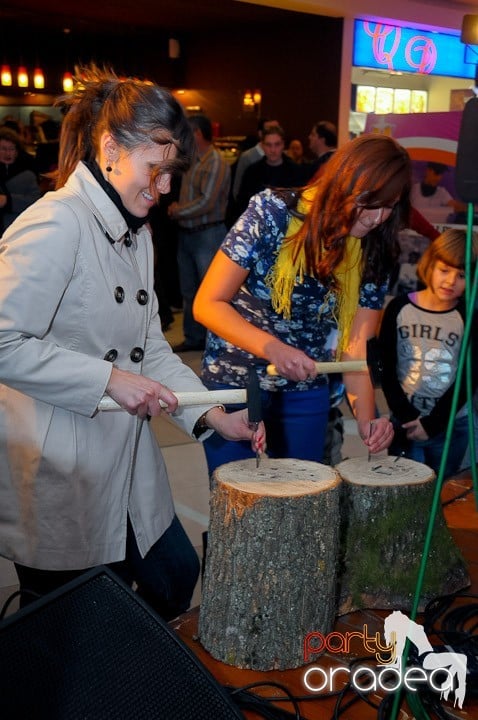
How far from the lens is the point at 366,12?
7867mm

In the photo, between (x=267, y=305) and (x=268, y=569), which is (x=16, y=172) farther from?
(x=268, y=569)

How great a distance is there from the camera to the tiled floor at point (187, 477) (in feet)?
9.11

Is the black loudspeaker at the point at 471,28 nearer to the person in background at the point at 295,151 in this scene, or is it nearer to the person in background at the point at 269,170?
the person in background at the point at 269,170

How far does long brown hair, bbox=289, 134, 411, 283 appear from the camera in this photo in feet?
5.68

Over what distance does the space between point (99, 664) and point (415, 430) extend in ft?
5.60

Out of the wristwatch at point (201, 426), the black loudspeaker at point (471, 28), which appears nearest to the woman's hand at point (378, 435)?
the wristwatch at point (201, 426)

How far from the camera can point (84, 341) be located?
58.2 inches

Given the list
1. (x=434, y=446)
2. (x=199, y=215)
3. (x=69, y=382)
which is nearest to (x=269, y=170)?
(x=199, y=215)

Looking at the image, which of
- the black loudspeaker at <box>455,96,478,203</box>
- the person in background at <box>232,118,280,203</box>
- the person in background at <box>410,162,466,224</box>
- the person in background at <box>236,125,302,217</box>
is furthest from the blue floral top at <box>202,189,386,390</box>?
the person in background at <box>232,118,280,203</box>

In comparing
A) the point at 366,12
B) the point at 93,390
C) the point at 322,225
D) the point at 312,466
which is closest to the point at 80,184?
the point at 93,390

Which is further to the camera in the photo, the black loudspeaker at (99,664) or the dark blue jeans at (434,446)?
the dark blue jeans at (434,446)

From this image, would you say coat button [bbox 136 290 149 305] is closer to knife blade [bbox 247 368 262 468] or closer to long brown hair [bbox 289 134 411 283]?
knife blade [bbox 247 368 262 468]

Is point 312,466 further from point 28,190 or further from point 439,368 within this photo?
point 28,190

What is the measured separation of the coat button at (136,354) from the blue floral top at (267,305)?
41 centimetres
